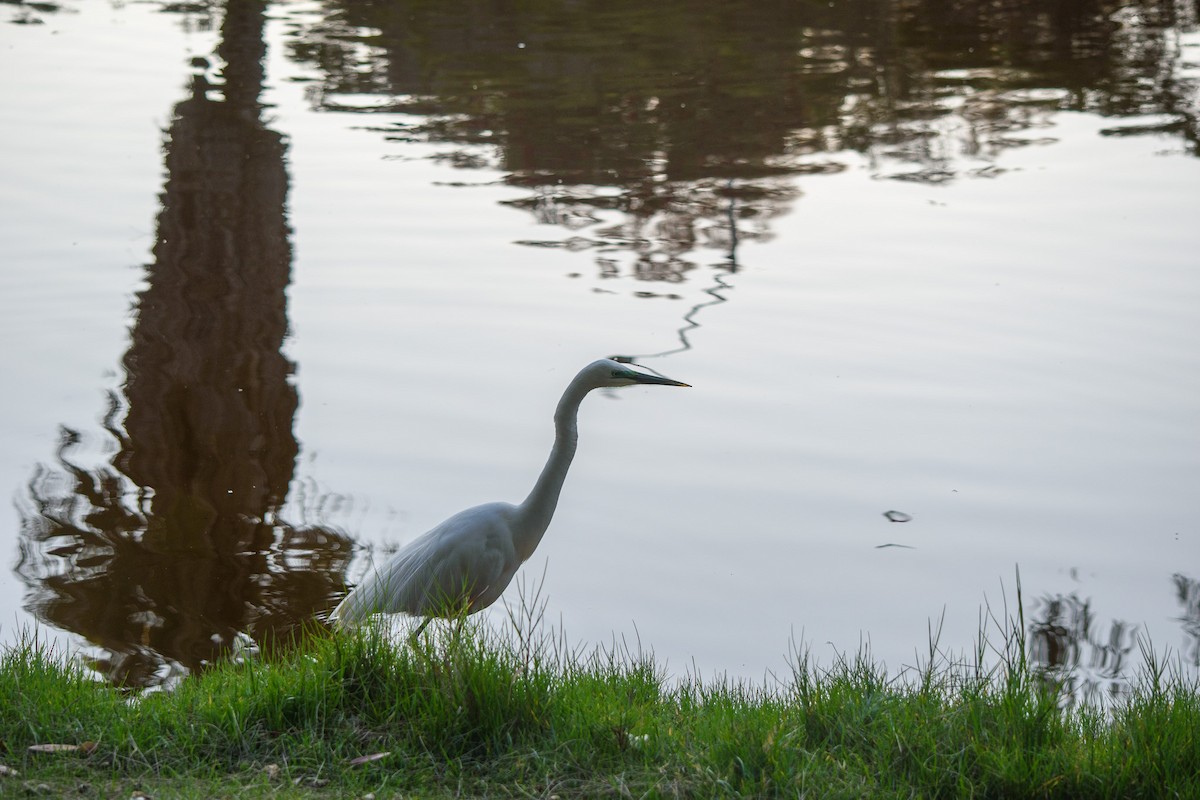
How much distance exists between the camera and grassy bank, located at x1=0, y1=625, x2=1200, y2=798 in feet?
9.95

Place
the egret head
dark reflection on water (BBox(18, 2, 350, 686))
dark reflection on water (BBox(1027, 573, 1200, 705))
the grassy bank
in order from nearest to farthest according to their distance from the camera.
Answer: the grassy bank, dark reflection on water (BBox(1027, 573, 1200, 705)), the egret head, dark reflection on water (BBox(18, 2, 350, 686))

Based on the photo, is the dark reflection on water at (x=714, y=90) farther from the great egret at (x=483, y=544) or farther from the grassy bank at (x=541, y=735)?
the grassy bank at (x=541, y=735)

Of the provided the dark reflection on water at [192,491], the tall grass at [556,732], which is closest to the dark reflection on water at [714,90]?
the dark reflection on water at [192,491]

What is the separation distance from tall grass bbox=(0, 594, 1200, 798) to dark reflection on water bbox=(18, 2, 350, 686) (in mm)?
780

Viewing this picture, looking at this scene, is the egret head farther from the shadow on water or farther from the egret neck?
the shadow on water

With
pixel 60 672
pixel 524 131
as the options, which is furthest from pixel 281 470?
pixel 524 131

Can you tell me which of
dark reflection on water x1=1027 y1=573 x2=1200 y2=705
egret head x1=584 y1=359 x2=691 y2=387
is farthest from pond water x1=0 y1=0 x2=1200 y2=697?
egret head x1=584 y1=359 x2=691 y2=387

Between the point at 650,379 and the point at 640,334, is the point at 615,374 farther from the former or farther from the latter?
the point at 640,334

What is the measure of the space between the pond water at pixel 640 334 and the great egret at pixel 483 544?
0.26 meters

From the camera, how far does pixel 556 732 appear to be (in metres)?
3.24

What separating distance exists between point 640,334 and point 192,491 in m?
2.69

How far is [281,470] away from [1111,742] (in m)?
3.96

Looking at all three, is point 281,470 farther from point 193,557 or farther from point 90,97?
point 90,97

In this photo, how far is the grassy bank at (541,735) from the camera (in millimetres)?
3033
